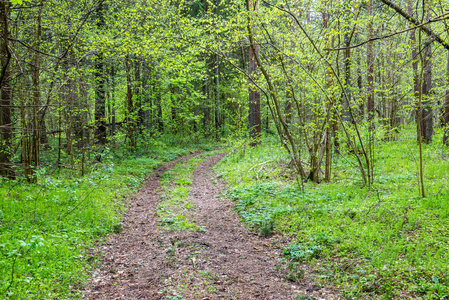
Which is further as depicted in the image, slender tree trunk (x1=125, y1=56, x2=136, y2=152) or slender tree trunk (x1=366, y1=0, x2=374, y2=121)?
slender tree trunk (x1=125, y1=56, x2=136, y2=152)

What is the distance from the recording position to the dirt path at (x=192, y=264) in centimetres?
387

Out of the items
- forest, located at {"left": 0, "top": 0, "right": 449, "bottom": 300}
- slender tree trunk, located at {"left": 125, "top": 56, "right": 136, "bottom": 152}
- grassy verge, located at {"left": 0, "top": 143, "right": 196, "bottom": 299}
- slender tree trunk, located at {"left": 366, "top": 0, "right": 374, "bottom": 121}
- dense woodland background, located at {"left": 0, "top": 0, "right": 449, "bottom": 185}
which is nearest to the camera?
grassy verge, located at {"left": 0, "top": 143, "right": 196, "bottom": 299}

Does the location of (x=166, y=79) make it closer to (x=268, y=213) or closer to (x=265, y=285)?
(x=268, y=213)

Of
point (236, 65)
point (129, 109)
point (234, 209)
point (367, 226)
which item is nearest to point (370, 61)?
point (236, 65)

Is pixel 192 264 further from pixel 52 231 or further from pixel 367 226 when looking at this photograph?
pixel 367 226

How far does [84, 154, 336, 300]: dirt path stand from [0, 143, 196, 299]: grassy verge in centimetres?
38

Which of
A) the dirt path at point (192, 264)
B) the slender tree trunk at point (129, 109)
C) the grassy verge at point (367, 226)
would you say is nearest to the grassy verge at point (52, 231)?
the dirt path at point (192, 264)

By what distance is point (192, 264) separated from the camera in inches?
181

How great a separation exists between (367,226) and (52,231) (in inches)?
232

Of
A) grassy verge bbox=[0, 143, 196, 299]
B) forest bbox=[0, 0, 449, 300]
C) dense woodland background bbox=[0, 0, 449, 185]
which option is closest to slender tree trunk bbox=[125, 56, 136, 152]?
dense woodland background bbox=[0, 0, 449, 185]

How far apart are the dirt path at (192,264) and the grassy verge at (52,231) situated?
375mm

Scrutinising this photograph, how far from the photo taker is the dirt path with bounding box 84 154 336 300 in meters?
3.87

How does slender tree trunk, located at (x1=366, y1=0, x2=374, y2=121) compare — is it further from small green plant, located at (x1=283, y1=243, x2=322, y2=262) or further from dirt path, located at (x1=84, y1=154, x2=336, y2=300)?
dirt path, located at (x1=84, y1=154, x2=336, y2=300)

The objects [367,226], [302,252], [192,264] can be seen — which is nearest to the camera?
[192,264]
